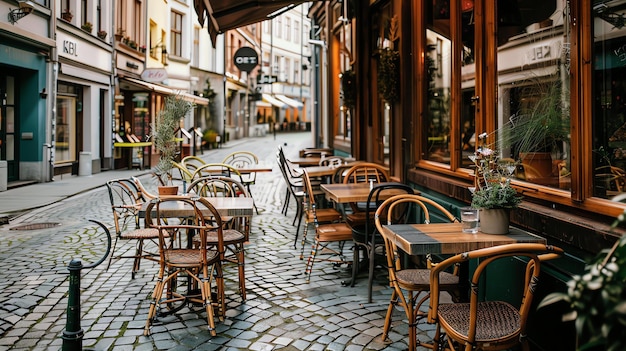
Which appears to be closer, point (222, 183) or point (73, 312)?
point (73, 312)

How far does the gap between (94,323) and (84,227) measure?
15.5 feet

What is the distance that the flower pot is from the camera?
149 inches

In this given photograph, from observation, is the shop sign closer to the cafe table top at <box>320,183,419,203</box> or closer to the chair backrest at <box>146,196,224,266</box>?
the cafe table top at <box>320,183,419,203</box>

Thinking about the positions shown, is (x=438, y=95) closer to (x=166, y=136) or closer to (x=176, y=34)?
(x=166, y=136)

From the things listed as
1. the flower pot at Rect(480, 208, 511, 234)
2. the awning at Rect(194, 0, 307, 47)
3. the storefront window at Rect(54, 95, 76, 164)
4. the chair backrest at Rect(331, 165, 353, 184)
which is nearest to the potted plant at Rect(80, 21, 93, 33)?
the storefront window at Rect(54, 95, 76, 164)

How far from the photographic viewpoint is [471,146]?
5.84 metres

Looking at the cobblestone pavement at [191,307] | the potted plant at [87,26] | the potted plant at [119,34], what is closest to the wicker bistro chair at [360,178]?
the cobblestone pavement at [191,307]

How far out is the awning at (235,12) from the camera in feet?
28.7

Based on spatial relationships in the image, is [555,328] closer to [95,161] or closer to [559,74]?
[559,74]

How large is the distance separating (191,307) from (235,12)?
17.9 feet

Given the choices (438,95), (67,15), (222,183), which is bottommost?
(222,183)

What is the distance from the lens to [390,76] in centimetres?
772

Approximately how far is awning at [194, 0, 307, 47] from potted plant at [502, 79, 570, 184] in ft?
16.1

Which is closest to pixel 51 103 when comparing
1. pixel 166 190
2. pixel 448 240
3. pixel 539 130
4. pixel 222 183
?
pixel 222 183
